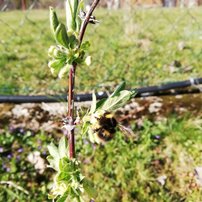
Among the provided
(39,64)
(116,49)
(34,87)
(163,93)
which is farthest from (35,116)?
(116,49)

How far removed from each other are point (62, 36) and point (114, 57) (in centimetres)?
215

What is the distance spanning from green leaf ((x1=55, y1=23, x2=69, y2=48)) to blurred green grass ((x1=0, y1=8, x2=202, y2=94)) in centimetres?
147

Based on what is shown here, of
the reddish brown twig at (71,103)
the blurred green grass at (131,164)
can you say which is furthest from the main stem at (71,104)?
the blurred green grass at (131,164)

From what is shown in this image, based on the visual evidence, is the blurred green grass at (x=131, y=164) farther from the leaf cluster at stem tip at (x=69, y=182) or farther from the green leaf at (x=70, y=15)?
the green leaf at (x=70, y=15)

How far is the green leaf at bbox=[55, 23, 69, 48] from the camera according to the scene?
1.88ft

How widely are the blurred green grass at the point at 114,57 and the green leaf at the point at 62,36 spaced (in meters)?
1.47

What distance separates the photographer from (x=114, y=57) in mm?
2725

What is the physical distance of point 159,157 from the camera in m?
1.51

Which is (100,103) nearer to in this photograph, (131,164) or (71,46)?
(71,46)

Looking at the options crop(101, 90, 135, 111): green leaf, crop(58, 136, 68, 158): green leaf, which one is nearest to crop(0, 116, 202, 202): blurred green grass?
crop(58, 136, 68, 158): green leaf

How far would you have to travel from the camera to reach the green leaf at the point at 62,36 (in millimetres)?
573

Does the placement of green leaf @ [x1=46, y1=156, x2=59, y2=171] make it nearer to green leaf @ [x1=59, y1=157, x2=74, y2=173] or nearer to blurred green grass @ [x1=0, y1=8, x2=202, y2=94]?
green leaf @ [x1=59, y1=157, x2=74, y2=173]

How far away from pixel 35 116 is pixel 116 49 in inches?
51.9

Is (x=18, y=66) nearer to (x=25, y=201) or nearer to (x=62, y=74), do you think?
(x=25, y=201)
